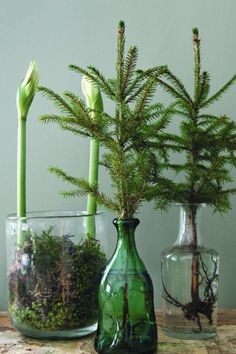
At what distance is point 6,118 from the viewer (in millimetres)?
1239

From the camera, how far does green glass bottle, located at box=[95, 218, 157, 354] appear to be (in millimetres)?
916

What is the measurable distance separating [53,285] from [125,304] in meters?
0.13

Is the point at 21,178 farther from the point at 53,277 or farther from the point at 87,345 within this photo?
the point at 87,345

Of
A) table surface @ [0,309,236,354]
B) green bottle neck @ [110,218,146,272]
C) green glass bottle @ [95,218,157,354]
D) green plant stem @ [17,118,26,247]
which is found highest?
green plant stem @ [17,118,26,247]

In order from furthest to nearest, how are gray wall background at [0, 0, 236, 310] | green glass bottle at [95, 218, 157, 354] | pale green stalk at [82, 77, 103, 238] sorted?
gray wall background at [0, 0, 236, 310] < pale green stalk at [82, 77, 103, 238] < green glass bottle at [95, 218, 157, 354]

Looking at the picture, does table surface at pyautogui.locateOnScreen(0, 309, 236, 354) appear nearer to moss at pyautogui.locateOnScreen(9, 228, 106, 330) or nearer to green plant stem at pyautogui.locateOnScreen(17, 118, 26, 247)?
moss at pyautogui.locateOnScreen(9, 228, 106, 330)

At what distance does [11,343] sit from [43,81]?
0.57 metres

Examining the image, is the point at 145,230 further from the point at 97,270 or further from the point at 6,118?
the point at 6,118

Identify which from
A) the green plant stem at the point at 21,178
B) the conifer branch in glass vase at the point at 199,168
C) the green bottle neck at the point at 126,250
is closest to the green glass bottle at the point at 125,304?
the green bottle neck at the point at 126,250

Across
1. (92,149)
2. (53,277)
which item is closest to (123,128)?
(92,149)

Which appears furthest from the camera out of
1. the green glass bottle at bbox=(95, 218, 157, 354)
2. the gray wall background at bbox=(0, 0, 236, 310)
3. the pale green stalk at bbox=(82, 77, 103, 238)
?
the gray wall background at bbox=(0, 0, 236, 310)

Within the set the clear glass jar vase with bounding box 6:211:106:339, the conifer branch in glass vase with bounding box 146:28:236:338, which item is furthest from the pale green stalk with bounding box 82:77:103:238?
the conifer branch in glass vase with bounding box 146:28:236:338

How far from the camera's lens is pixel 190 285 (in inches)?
39.7

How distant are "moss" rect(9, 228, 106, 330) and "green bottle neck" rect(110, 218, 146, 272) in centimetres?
8
